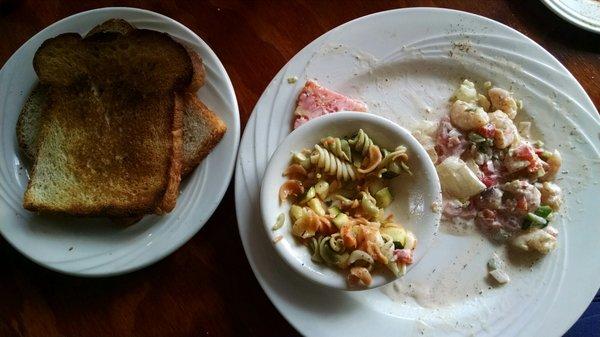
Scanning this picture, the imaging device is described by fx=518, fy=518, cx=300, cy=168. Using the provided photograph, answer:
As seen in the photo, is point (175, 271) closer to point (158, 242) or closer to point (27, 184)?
point (158, 242)

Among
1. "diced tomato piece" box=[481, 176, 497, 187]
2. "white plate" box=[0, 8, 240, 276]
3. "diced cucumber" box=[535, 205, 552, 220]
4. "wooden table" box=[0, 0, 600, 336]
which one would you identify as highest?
"diced tomato piece" box=[481, 176, 497, 187]

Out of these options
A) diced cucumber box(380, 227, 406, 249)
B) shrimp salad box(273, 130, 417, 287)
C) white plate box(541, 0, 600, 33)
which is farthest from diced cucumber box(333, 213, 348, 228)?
white plate box(541, 0, 600, 33)

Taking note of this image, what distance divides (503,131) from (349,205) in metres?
0.52

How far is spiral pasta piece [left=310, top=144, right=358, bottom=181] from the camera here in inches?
55.5

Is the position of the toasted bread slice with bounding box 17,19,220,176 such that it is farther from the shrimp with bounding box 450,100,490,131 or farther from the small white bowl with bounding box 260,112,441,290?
the shrimp with bounding box 450,100,490,131

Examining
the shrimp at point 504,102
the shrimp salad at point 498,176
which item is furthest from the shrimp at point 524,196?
the shrimp at point 504,102

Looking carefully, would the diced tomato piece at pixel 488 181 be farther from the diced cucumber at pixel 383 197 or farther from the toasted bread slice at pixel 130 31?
the toasted bread slice at pixel 130 31

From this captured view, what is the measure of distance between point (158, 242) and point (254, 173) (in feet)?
1.11

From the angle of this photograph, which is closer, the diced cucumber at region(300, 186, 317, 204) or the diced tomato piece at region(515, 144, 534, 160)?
the diced cucumber at region(300, 186, 317, 204)

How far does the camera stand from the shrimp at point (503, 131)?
1534 millimetres

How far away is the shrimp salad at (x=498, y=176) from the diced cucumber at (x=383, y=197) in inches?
7.6

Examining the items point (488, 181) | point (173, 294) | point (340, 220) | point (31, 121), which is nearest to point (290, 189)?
point (340, 220)

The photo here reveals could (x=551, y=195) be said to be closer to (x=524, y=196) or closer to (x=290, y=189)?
(x=524, y=196)

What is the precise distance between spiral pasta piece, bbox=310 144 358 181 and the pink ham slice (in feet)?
0.50
